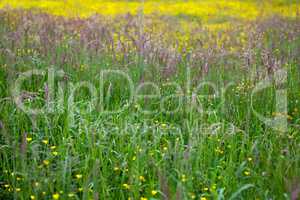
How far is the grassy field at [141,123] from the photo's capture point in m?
3.22

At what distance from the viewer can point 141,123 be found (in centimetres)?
414

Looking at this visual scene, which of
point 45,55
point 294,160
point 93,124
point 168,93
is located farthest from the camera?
point 45,55

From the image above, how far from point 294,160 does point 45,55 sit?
11.3 feet

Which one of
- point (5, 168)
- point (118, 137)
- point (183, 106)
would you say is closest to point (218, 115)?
point (183, 106)

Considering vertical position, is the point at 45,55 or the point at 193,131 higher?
the point at 45,55

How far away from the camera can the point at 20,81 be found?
4816mm

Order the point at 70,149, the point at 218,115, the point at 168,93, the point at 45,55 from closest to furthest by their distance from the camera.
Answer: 1. the point at 70,149
2. the point at 218,115
3. the point at 168,93
4. the point at 45,55

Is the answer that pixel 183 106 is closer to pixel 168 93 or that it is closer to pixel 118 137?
pixel 168 93

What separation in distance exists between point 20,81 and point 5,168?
4.95 feet

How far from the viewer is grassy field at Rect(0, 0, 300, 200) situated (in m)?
3.22

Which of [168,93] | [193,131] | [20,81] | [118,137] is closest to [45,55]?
[20,81]

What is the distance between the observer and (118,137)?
12.8ft

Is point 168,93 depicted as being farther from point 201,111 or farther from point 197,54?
point 197,54

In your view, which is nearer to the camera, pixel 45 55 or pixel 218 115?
pixel 218 115
